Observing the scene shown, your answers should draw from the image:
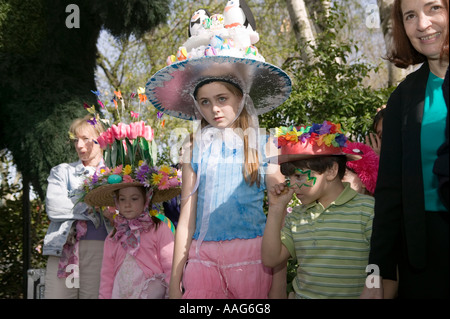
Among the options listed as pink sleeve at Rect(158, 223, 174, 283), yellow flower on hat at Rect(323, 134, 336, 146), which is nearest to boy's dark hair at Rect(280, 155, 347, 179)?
yellow flower on hat at Rect(323, 134, 336, 146)

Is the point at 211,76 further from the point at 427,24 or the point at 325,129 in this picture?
the point at 427,24

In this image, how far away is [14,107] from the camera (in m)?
5.22

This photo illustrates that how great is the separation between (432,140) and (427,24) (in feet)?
1.38

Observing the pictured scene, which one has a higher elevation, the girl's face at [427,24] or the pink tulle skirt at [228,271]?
the girl's face at [427,24]

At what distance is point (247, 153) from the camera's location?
8.98 ft

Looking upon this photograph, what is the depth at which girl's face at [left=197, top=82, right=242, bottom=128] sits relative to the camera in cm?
274

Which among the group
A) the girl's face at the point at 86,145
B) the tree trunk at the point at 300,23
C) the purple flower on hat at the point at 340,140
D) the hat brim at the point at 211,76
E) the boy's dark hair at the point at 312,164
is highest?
the tree trunk at the point at 300,23

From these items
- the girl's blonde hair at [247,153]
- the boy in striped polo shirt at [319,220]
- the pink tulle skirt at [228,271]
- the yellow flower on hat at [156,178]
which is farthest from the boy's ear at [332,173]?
the yellow flower on hat at [156,178]

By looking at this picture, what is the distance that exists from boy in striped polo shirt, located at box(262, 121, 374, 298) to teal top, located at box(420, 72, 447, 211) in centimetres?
77

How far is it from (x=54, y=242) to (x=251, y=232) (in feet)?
7.02

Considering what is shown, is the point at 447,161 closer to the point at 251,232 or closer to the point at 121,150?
the point at 251,232

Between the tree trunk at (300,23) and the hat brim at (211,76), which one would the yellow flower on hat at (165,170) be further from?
the tree trunk at (300,23)

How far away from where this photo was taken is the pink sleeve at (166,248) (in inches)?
141
